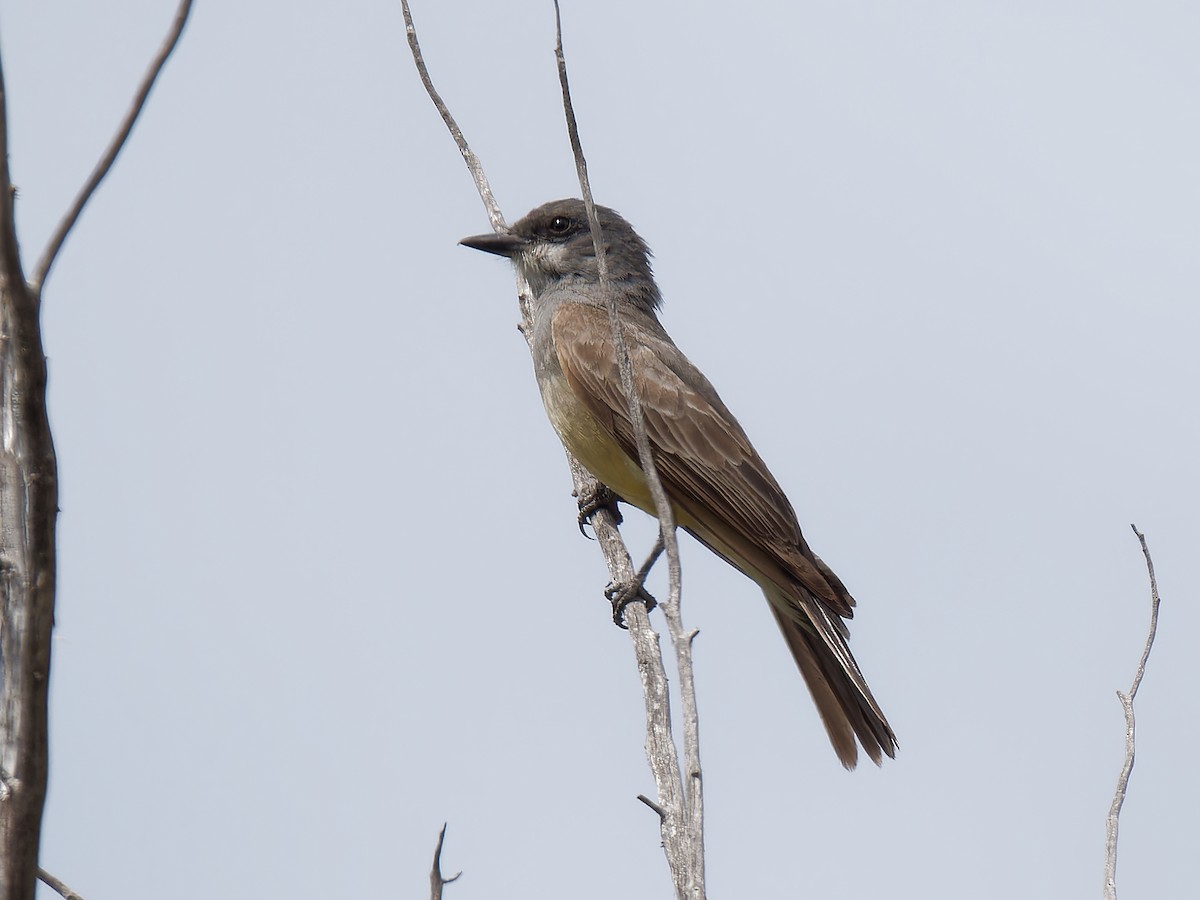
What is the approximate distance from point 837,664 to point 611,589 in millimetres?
1368

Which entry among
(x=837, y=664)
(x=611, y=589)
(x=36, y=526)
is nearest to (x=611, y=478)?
(x=611, y=589)

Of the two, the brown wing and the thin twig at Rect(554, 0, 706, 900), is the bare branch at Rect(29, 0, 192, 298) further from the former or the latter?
the brown wing

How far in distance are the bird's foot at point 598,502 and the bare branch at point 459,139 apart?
1.50 m

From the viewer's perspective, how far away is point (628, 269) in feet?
27.6

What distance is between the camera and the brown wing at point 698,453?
696 cm

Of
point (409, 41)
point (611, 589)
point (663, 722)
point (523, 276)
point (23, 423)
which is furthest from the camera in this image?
point (523, 276)

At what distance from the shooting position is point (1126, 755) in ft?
13.0

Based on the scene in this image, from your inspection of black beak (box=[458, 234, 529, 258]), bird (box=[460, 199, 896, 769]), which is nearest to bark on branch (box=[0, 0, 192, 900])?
bird (box=[460, 199, 896, 769])

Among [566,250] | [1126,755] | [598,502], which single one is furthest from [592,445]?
[1126,755]

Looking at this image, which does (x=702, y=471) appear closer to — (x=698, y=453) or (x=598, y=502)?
(x=698, y=453)

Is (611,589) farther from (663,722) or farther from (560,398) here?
(663,722)

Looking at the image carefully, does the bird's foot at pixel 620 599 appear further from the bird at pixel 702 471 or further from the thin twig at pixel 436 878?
the thin twig at pixel 436 878

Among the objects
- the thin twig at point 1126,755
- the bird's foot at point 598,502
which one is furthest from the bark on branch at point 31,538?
A: the bird's foot at point 598,502

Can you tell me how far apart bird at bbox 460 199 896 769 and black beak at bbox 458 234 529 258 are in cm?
1
